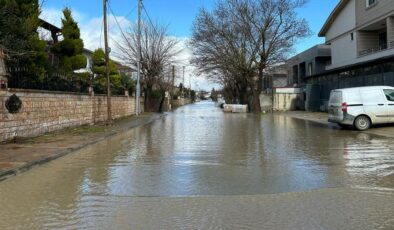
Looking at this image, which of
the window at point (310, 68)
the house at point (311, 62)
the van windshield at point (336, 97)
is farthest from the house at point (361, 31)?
the van windshield at point (336, 97)

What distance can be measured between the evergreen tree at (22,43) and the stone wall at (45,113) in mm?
570

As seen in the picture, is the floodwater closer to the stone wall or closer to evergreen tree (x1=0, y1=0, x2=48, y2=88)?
the stone wall

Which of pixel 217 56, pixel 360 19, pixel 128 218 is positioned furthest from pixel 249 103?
pixel 128 218

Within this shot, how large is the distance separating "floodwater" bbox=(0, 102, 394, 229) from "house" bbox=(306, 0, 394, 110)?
730 inches

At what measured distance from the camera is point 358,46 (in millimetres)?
41688

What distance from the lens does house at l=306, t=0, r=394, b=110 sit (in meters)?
33.4

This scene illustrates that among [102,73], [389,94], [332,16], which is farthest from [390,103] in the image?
[332,16]

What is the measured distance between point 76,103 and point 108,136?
4.42m

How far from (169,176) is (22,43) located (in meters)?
10.2

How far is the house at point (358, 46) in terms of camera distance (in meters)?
33.4

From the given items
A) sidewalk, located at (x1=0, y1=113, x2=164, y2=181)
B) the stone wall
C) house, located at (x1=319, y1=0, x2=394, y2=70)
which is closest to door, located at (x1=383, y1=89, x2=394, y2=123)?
sidewalk, located at (x1=0, y1=113, x2=164, y2=181)

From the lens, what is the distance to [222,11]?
48344mm

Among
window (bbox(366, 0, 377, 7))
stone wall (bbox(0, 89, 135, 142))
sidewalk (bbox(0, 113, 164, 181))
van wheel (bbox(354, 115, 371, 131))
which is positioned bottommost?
sidewalk (bbox(0, 113, 164, 181))

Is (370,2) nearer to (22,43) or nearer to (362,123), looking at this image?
(362,123)
